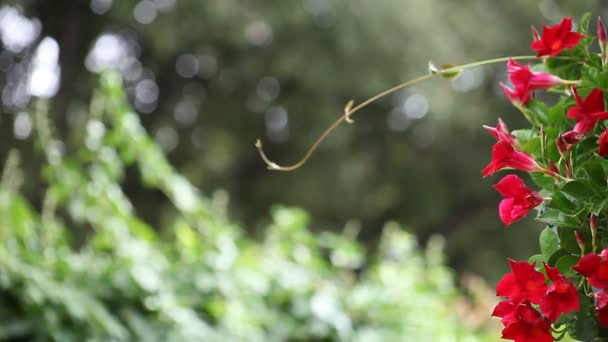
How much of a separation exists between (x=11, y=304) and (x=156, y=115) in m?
6.19

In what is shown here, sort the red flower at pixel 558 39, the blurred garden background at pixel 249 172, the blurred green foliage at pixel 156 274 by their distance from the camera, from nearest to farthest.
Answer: the red flower at pixel 558 39 → the blurred green foliage at pixel 156 274 → the blurred garden background at pixel 249 172

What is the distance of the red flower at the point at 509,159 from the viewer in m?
0.75

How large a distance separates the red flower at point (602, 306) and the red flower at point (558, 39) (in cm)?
26

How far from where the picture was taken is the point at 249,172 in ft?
28.2

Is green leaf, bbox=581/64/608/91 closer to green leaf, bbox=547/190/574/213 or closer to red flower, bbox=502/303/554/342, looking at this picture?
green leaf, bbox=547/190/574/213

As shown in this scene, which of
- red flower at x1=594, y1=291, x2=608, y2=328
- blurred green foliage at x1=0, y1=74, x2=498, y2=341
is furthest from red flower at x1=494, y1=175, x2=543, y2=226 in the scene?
blurred green foliage at x1=0, y1=74, x2=498, y2=341

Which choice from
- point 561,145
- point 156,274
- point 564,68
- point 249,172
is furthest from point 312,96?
point 561,145

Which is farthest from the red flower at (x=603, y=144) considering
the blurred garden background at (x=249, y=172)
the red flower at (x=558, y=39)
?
the blurred garden background at (x=249, y=172)

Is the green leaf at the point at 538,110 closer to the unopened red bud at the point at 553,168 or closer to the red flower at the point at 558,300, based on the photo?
the unopened red bud at the point at 553,168

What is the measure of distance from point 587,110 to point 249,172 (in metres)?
7.90

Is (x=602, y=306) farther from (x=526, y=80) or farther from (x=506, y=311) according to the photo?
(x=526, y=80)

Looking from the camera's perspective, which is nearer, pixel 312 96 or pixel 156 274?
pixel 156 274

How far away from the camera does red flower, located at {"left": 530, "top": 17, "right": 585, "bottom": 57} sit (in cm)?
77

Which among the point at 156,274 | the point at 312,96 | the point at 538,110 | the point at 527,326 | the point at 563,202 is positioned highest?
the point at 312,96
